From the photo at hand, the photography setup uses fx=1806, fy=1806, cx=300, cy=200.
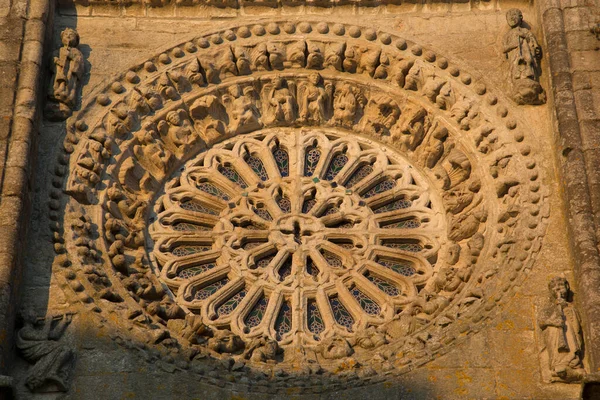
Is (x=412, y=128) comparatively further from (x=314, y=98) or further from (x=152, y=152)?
(x=152, y=152)

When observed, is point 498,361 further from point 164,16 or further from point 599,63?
point 164,16

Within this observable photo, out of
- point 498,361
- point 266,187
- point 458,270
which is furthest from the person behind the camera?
point 266,187

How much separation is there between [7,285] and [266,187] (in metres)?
3.75

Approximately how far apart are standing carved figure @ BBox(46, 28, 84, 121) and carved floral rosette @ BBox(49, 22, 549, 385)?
0.75ft

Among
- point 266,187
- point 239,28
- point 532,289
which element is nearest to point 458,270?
point 532,289

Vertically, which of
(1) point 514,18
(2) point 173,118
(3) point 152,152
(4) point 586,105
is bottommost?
(3) point 152,152

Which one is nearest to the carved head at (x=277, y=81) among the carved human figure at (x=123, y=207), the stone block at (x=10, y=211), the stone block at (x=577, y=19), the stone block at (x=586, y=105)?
the carved human figure at (x=123, y=207)

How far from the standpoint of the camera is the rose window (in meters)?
19.2

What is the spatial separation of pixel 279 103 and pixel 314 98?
16.2 inches

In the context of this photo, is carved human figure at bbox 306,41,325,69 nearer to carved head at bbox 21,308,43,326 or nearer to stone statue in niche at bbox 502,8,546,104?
stone statue in niche at bbox 502,8,546,104

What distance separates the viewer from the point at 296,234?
65.6ft

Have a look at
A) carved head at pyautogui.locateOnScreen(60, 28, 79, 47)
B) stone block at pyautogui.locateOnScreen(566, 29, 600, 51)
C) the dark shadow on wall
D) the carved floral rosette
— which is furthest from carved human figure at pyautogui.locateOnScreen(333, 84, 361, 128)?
carved head at pyautogui.locateOnScreen(60, 28, 79, 47)

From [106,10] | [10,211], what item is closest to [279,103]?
[106,10]

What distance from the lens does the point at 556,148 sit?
19672 mm
